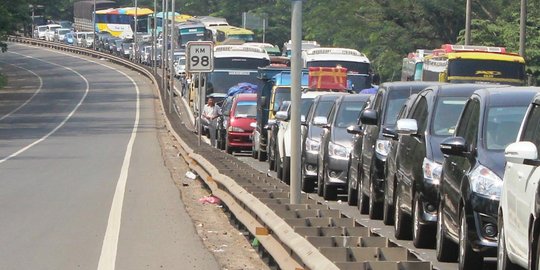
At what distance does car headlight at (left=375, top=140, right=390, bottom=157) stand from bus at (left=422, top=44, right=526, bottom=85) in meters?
15.6

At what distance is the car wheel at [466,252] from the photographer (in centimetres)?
1220

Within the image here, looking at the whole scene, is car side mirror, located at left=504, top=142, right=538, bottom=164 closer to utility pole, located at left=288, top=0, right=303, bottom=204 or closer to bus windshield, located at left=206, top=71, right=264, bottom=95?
utility pole, located at left=288, top=0, right=303, bottom=204

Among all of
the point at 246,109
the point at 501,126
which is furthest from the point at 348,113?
the point at 246,109

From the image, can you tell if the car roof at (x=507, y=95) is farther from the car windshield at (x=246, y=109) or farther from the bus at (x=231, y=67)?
the bus at (x=231, y=67)

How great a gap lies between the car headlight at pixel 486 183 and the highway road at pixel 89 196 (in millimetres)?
3211

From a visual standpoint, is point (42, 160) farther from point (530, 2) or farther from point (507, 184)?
point (530, 2)

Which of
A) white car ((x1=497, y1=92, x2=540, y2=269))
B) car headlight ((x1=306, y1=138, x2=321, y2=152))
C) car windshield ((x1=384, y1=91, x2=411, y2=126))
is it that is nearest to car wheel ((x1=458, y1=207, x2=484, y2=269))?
white car ((x1=497, y1=92, x2=540, y2=269))

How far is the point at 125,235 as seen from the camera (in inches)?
674

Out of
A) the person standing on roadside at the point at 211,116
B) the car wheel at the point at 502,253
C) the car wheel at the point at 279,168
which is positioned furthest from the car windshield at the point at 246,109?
the car wheel at the point at 502,253

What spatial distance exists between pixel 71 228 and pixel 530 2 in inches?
1934

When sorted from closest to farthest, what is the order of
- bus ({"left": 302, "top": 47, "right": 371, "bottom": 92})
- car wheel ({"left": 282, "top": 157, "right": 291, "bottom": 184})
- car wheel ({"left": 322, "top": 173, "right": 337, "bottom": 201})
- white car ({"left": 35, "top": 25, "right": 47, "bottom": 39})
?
car wheel ({"left": 322, "top": 173, "right": 337, "bottom": 201}) → car wheel ({"left": 282, "top": 157, "right": 291, "bottom": 184}) → bus ({"left": 302, "top": 47, "right": 371, "bottom": 92}) → white car ({"left": 35, "top": 25, "right": 47, "bottom": 39})

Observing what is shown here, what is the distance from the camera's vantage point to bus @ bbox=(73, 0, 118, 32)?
124 metres

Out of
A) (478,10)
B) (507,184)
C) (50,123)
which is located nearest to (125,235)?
(507,184)

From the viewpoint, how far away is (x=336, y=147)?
22.3 m
